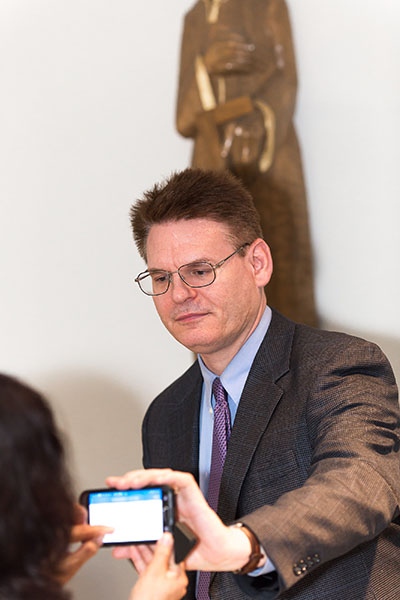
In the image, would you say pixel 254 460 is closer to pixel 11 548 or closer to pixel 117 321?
pixel 11 548

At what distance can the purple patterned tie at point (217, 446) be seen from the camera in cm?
186

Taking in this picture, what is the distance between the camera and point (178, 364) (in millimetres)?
3549

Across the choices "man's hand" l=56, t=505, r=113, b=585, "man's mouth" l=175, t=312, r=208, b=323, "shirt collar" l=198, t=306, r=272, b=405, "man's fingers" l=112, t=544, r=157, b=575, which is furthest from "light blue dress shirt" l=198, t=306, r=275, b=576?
"man's hand" l=56, t=505, r=113, b=585

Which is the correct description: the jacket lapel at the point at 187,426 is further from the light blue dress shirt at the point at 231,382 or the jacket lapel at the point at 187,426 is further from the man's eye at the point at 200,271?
the man's eye at the point at 200,271

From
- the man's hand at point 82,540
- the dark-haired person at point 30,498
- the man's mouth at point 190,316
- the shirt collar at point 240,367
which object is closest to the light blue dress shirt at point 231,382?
the shirt collar at point 240,367

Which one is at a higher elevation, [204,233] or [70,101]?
[70,101]

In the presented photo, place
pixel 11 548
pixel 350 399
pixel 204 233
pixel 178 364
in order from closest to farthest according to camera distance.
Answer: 1. pixel 11 548
2. pixel 350 399
3. pixel 204 233
4. pixel 178 364

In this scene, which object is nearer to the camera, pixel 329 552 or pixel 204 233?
pixel 329 552

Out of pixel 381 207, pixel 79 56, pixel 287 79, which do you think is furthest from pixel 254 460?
pixel 79 56

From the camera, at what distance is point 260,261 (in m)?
2.07

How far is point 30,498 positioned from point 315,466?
0.73m

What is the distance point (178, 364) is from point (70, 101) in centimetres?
→ 121

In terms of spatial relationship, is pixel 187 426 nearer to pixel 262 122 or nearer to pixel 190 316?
pixel 190 316

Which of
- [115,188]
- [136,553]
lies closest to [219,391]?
[136,553]
